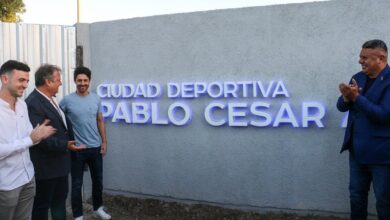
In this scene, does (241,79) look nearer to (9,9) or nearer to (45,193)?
(45,193)

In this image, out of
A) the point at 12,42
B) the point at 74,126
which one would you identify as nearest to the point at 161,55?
the point at 74,126

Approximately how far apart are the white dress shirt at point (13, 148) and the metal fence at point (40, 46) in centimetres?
236

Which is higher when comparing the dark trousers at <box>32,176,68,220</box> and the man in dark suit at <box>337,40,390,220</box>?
the man in dark suit at <box>337,40,390,220</box>

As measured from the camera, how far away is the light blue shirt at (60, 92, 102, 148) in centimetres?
529

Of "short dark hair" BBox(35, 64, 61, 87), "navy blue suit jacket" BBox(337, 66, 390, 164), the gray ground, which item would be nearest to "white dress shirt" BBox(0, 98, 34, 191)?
"short dark hair" BBox(35, 64, 61, 87)

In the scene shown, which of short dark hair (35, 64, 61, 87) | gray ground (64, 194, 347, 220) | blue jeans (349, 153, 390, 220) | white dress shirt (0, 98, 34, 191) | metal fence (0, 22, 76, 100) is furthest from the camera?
metal fence (0, 22, 76, 100)

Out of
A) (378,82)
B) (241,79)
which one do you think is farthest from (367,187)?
(241,79)

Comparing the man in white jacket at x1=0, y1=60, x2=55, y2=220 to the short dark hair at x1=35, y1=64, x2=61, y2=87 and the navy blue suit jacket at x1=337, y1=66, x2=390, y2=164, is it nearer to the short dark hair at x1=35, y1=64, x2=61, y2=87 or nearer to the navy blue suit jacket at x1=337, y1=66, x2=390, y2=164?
the short dark hair at x1=35, y1=64, x2=61, y2=87

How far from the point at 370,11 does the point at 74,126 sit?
3352mm

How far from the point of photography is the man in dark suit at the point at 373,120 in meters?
3.94

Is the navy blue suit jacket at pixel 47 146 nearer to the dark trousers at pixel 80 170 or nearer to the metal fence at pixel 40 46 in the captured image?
the dark trousers at pixel 80 170

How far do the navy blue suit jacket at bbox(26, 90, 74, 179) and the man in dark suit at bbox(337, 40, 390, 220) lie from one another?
8.07 ft

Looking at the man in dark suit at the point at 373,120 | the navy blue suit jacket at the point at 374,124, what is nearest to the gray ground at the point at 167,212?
the man in dark suit at the point at 373,120

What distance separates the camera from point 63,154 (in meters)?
4.30
